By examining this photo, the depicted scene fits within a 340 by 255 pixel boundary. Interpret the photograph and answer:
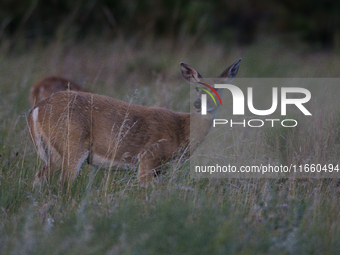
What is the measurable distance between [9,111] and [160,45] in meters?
6.29

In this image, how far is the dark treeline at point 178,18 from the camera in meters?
13.0

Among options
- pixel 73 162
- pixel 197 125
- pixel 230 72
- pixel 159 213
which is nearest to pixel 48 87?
pixel 73 162

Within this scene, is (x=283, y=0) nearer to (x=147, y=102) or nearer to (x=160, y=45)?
(x=160, y=45)

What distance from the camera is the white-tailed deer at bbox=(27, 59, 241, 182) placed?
14.0ft

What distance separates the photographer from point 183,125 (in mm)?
4816

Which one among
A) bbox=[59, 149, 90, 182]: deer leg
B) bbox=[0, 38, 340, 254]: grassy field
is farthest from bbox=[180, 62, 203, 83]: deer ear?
bbox=[59, 149, 90, 182]: deer leg

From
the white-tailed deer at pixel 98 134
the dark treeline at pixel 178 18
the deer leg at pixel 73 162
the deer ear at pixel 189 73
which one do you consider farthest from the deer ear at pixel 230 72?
the dark treeline at pixel 178 18

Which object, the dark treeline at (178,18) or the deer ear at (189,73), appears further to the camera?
the dark treeline at (178,18)

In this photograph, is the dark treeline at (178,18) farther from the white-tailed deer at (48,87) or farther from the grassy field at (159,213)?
the grassy field at (159,213)

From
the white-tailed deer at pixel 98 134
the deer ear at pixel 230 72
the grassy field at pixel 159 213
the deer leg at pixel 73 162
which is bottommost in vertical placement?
the grassy field at pixel 159 213

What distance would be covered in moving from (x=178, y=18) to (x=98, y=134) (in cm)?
1105

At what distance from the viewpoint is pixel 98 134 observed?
4422 mm

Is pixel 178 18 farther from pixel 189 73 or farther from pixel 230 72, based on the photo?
pixel 230 72

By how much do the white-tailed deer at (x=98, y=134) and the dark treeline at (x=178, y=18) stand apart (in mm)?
6521
